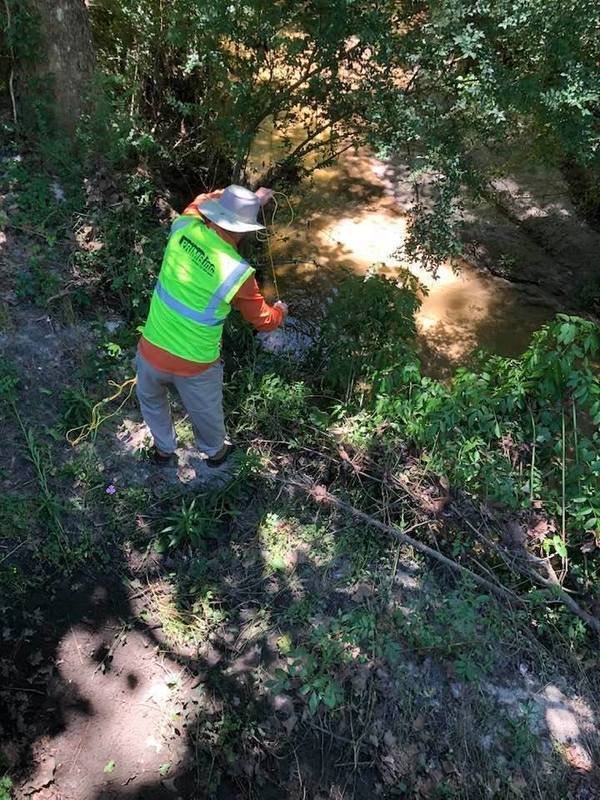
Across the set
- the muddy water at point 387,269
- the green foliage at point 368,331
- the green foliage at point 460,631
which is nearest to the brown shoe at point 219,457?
the green foliage at point 368,331

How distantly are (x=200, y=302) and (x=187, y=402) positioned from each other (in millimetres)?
757

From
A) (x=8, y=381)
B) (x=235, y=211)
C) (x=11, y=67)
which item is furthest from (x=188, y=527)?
(x=11, y=67)

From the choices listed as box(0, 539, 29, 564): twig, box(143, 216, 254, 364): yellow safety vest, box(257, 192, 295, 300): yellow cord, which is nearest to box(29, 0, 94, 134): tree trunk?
box(257, 192, 295, 300): yellow cord

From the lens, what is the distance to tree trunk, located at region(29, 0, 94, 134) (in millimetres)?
4891

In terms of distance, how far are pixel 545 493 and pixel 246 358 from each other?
2511 mm

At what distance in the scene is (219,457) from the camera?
3979 mm

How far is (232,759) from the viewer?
2.85 meters

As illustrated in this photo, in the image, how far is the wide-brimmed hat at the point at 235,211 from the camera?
9.88ft

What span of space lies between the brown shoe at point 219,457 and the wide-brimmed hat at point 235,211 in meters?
1.59

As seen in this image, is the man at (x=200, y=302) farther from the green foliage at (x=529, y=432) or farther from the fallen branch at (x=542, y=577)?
the fallen branch at (x=542, y=577)

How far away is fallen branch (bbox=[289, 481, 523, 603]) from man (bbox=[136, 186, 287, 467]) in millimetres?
892

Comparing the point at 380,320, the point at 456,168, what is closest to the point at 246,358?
the point at 380,320

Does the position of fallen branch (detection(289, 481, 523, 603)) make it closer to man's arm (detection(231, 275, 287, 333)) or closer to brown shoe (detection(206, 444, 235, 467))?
brown shoe (detection(206, 444, 235, 467))

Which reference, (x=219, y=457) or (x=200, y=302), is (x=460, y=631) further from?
(x=200, y=302)
